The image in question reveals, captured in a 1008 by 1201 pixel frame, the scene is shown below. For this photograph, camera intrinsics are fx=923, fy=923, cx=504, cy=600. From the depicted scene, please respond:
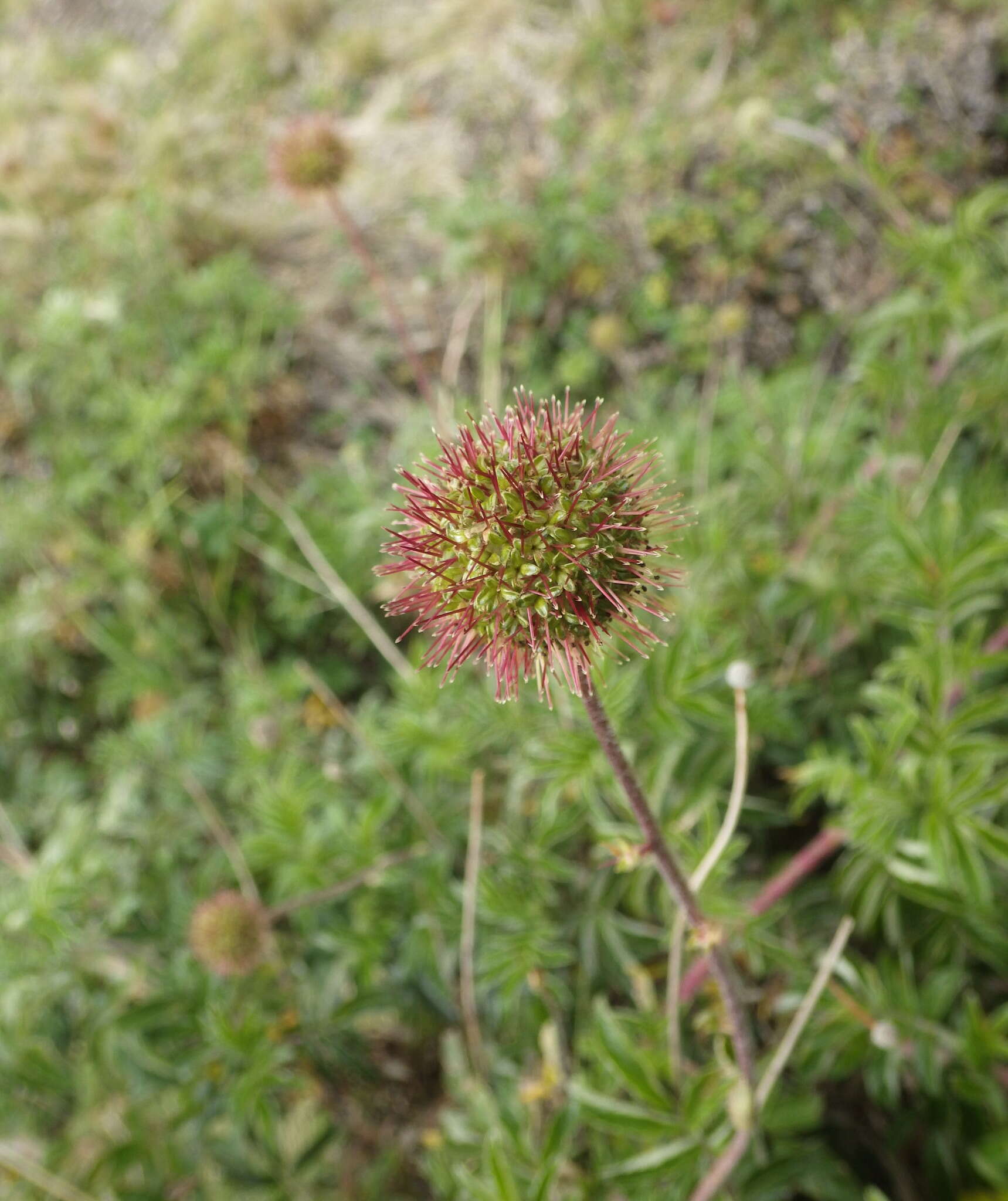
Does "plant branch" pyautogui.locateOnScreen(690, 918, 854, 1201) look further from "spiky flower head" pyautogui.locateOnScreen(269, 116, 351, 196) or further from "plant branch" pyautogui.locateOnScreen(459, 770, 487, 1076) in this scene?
"spiky flower head" pyautogui.locateOnScreen(269, 116, 351, 196)

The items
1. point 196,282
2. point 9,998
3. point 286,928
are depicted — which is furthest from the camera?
point 196,282

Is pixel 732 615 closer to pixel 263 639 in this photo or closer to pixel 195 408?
pixel 263 639

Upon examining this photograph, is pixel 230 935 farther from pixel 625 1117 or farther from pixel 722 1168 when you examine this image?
pixel 722 1168

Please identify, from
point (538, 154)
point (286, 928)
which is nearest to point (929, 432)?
point (286, 928)

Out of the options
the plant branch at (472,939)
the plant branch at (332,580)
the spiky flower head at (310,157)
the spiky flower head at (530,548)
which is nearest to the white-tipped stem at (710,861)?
the spiky flower head at (530,548)

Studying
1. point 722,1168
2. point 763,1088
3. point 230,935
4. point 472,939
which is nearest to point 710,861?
point 763,1088

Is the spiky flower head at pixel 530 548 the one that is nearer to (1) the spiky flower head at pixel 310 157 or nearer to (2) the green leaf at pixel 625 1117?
(2) the green leaf at pixel 625 1117
